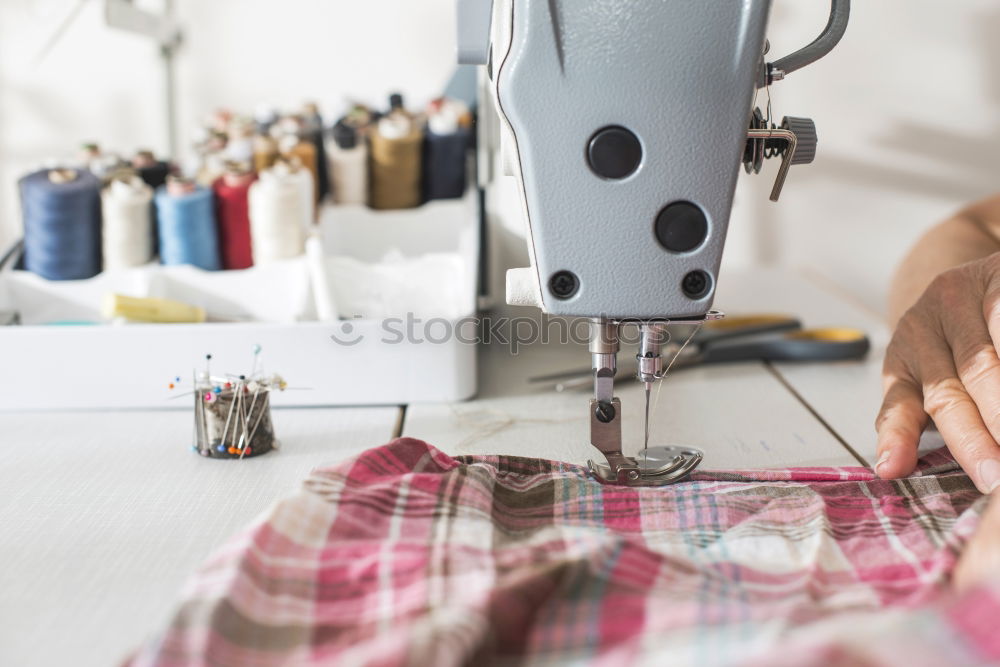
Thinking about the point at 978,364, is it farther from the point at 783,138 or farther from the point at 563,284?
the point at 563,284

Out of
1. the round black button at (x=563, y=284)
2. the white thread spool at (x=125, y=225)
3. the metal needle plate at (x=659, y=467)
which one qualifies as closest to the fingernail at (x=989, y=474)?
the metal needle plate at (x=659, y=467)

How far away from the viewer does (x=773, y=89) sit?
1.94 meters

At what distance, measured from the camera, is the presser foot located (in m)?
0.84

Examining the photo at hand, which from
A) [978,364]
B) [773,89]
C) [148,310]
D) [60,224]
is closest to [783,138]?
[978,364]

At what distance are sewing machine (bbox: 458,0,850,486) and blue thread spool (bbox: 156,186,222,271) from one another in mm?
692

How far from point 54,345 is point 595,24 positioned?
722 millimetres

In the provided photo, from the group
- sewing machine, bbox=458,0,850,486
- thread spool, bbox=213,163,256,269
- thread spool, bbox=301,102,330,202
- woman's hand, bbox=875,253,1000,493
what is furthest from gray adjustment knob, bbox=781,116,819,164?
thread spool, bbox=301,102,330,202

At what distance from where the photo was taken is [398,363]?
1091mm

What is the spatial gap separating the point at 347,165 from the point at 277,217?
0.24 metres

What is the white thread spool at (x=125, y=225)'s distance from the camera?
1.30 meters

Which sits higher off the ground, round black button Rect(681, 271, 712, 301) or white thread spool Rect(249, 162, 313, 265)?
white thread spool Rect(249, 162, 313, 265)

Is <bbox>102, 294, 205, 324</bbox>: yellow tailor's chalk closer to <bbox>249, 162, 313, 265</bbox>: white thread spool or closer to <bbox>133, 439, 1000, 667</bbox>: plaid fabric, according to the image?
<bbox>249, 162, 313, 265</bbox>: white thread spool

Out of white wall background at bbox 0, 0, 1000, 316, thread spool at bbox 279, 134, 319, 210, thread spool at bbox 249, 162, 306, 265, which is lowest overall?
thread spool at bbox 249, 162, 306, 265

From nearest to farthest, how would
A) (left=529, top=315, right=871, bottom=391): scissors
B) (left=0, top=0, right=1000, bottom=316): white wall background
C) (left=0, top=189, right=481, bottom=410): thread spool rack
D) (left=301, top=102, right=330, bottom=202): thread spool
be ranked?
(left=0, top=189, right=481, bottom=410): thread spool rack
(left=529, top=315, right=871, bottom=391): scissors
(left=301, top=102, right=330, bottom=202): thread spool
(left=0, top=0, right=1000, bottom=316): white wall background
